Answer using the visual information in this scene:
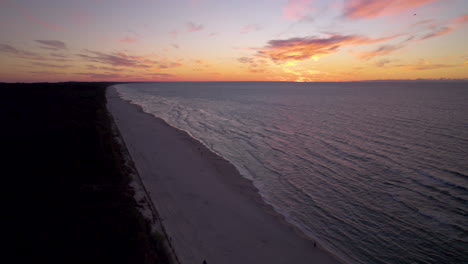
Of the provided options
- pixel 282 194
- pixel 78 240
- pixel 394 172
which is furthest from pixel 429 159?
pixel 78 240

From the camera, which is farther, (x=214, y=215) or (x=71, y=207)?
(x=214, y=215)

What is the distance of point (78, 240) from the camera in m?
9.36

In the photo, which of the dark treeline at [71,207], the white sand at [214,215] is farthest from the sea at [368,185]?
the dark treeline at [71,207]

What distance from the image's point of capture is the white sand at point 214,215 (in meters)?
10.3

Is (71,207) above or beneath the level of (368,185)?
above

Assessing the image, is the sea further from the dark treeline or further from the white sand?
the dark treeline

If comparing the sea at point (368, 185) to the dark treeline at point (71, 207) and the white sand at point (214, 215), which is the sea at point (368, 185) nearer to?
the white sand at point (214, 215)

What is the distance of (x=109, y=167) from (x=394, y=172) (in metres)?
22.6

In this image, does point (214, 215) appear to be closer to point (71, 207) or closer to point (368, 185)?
point (71, 207)

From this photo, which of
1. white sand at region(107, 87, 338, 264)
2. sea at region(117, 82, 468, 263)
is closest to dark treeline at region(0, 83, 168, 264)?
white sand at region(107, 87, 338, 264)

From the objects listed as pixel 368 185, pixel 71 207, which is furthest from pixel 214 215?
pixel 368 185

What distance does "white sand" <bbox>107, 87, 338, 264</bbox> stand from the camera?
10320mm

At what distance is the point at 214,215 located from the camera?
13203 mm

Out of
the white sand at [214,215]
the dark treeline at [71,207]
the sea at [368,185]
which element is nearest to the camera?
the dark treeline at [71,207]
